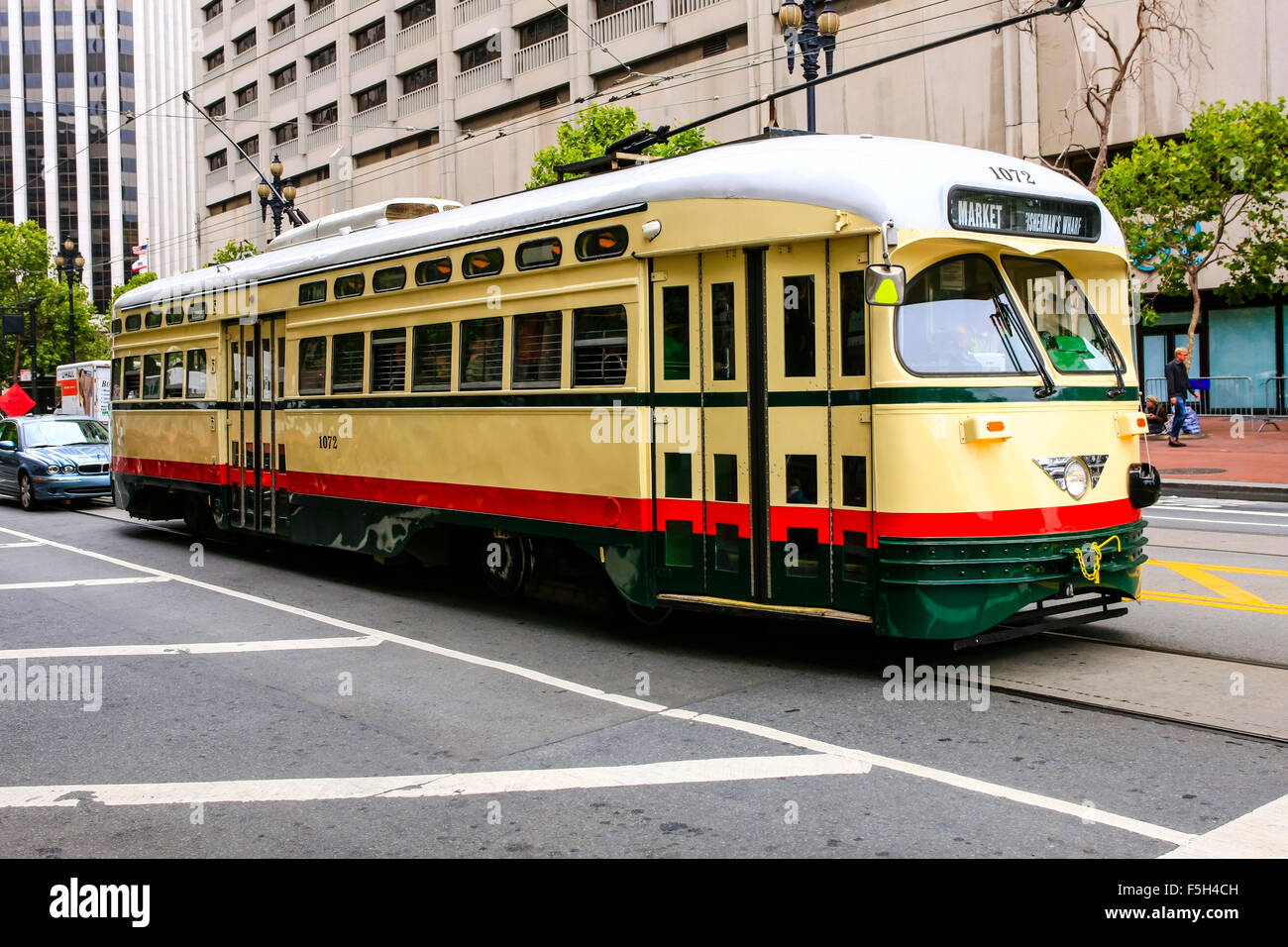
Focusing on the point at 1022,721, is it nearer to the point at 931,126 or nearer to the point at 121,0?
the point at 931,126

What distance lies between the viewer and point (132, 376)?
15516 millimetres

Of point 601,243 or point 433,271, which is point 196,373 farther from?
point 601,243

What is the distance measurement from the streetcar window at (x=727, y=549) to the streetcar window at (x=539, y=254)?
2.36 m

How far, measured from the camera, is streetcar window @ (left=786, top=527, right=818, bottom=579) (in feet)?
23.7

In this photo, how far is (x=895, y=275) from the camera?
22.1 ft

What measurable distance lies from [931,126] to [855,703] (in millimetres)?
29950

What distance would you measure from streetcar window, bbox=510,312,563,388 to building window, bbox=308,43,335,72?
173ft

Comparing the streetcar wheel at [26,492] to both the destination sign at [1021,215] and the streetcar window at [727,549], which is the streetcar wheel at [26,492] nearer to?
the streetcar window at [727,549]

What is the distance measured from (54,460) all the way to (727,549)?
1559 centimetres

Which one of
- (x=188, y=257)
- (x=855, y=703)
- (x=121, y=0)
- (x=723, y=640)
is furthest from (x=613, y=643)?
(x=121, y=0)

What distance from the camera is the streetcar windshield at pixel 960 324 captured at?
6.91 metres

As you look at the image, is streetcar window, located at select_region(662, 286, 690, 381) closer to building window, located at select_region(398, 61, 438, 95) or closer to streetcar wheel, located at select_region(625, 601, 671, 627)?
streetcar wheel, located at select_region(625, 601, 671, 627)

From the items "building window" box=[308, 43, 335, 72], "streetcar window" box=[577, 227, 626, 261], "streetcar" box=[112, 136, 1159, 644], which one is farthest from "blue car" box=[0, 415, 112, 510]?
"building window" box=[308, 43, 335, 72]

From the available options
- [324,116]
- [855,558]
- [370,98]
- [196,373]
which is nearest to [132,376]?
[196,373]
